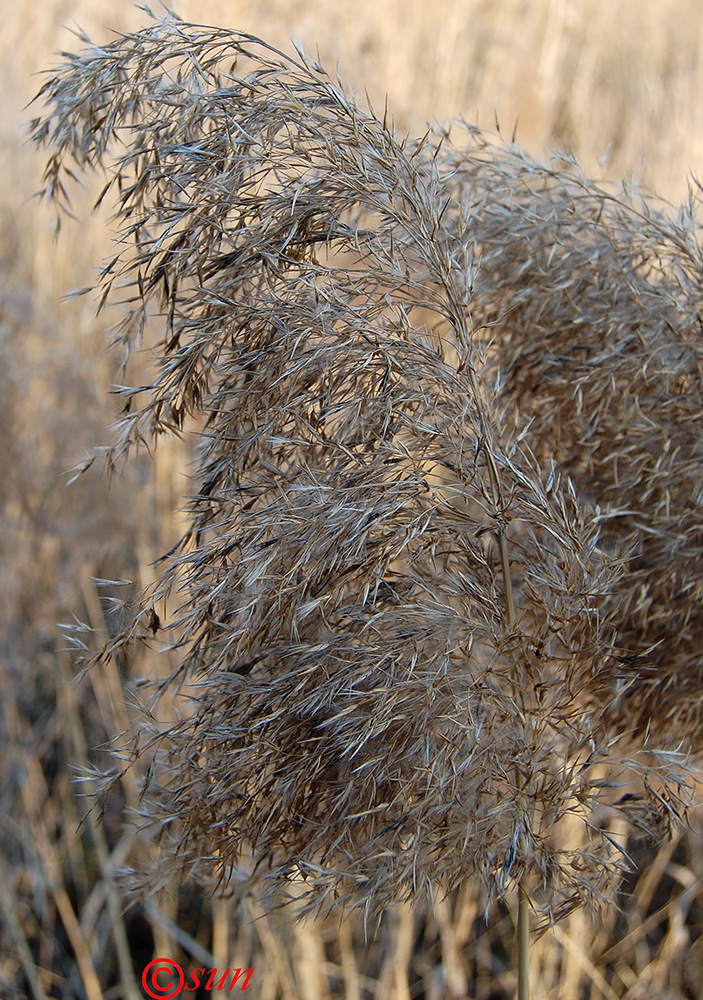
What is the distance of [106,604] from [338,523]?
2.61 ft

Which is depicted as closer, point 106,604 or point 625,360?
point 625,360

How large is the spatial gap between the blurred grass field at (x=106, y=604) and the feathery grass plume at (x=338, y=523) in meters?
0.77

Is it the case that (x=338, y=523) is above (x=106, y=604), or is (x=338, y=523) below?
above

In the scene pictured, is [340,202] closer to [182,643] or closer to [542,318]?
[542,318]
